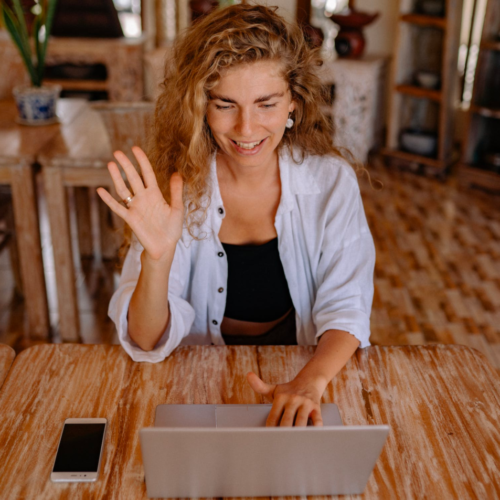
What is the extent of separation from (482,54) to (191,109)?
298 centimetres

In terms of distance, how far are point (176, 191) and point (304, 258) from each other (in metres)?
0.45

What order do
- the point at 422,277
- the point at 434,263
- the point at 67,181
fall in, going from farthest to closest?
the point at 434,263 → the point at 422,277 → the point at 67,181

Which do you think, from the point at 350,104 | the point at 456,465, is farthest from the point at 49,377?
the point at 350,104

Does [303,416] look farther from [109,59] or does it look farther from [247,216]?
[109,59]

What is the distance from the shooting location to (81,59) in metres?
4.32

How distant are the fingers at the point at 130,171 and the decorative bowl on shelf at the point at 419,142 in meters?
3.42

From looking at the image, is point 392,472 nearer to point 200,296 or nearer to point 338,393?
point 338,393

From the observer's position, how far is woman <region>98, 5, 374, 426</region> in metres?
1.15

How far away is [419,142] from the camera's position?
418cm

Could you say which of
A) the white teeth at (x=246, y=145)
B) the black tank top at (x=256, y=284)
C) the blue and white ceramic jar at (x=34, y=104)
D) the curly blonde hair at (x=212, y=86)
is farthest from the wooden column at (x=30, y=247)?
the white teeth at (x=246, y=145)

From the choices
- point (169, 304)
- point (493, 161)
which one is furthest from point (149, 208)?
point (493, 161)

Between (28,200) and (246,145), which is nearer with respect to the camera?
(246,145)

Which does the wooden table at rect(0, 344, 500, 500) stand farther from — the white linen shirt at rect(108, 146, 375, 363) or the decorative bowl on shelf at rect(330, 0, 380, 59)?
the decorative bowl on shelf at rect(330, 0, 380, 59)

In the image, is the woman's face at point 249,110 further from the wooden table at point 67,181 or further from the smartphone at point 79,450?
the wooden table at point 67,181
